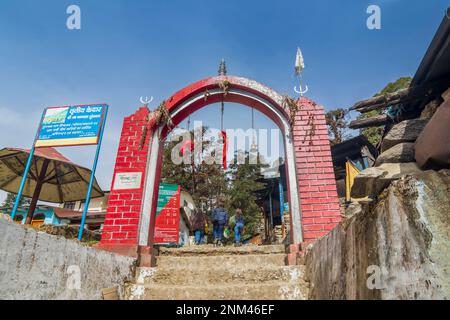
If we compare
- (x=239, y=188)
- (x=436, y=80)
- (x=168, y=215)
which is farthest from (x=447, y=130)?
(x=239, y=188)

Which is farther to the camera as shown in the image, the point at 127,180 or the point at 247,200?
the point at 247,200

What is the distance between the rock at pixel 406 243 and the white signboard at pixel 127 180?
11.8ft

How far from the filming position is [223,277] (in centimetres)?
343

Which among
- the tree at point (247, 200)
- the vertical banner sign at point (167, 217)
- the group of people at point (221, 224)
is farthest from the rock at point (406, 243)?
the tree at point (247, 200)

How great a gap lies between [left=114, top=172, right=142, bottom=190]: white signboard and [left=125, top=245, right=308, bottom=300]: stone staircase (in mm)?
1244

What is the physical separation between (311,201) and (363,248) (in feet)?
8.55

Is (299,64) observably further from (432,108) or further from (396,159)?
(396,159)

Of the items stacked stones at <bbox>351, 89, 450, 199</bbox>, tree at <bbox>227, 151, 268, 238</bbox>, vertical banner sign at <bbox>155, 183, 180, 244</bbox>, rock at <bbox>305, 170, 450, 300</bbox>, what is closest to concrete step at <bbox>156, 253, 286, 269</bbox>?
stacked stones at <bbox>351, 89, 450, 199</bbox>

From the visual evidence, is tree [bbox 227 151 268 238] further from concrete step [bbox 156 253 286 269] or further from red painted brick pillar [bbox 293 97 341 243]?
concrete step [bbox 156 253 286 269]

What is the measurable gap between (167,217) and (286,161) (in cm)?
882

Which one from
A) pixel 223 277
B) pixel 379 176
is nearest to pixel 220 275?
pixel 223 277

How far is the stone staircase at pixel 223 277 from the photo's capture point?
292 cm

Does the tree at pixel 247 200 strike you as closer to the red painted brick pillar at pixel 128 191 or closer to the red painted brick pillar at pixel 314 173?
the red painted brick pillar at pixel 314 173
